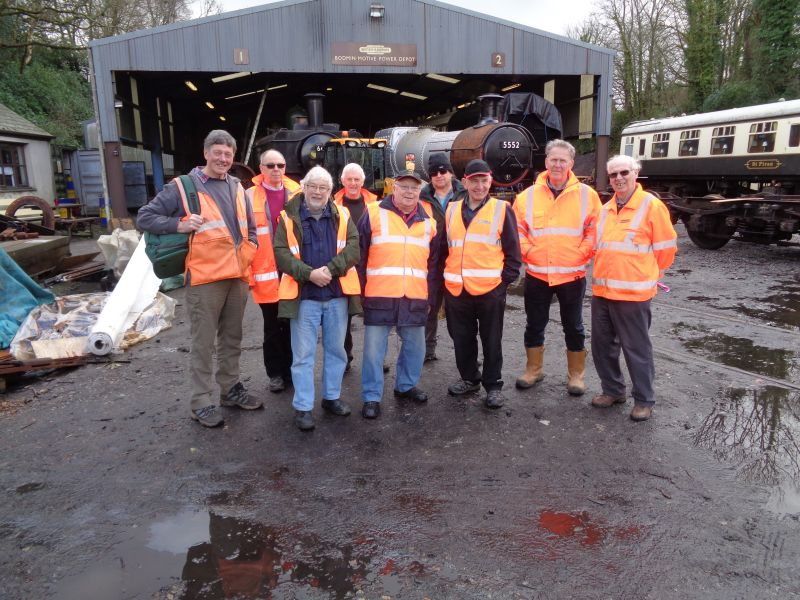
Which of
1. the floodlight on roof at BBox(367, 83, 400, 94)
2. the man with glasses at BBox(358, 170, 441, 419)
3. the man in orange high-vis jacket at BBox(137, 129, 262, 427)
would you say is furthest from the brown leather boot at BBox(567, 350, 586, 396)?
the floodlight on roof at BBox(367, 83, 400, 94)

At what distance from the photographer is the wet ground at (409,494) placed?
8.50ft

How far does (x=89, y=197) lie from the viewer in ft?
68.9

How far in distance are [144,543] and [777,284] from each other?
30.7 feet

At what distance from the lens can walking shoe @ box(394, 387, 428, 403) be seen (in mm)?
4578

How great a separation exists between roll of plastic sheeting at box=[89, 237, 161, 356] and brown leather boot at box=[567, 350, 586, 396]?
4.12 meters

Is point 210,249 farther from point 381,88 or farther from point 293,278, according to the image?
point 381,88

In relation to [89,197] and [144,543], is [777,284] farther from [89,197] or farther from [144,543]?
[89,197]

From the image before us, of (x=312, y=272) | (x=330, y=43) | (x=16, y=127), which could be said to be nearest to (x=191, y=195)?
(x=312, y=272)

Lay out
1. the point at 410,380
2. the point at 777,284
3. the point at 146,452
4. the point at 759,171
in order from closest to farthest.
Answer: the point at 146,452, the point at 410,380, the point at 777,284, the point at 759,171

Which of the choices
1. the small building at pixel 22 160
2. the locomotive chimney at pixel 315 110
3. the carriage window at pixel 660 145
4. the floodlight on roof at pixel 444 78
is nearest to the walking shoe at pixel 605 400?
the locomotive chimney at pixel 315 110

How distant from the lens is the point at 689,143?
15055mm

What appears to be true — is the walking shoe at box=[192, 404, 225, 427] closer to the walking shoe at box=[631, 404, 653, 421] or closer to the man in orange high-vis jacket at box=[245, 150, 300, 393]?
the man in orange high-vis jacket at box=[245, 150, 300, 393]

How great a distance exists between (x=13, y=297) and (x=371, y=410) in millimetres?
4447

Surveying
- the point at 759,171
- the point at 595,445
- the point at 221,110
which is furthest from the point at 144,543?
the point at 221,110
